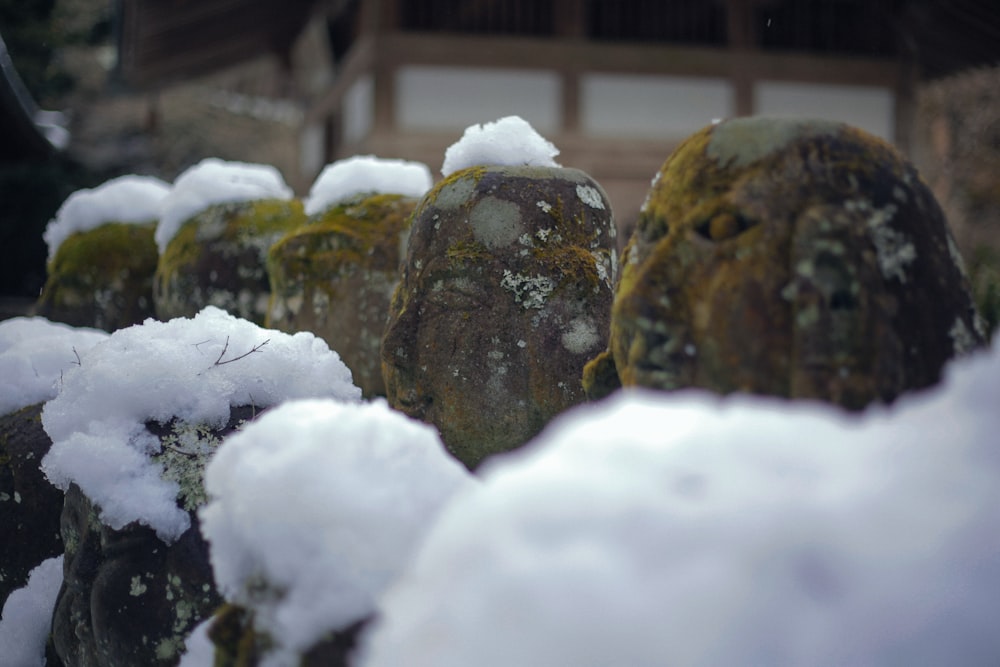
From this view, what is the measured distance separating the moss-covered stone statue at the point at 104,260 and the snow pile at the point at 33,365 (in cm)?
159

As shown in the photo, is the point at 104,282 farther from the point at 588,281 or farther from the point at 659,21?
the point at 659,21

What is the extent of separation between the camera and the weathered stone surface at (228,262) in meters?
4.94

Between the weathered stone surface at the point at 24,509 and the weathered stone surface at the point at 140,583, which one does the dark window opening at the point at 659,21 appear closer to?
the weathered stone surface at the point at 24,509

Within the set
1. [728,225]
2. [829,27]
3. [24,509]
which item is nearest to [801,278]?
[728,225]

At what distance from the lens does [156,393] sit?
2.88 m

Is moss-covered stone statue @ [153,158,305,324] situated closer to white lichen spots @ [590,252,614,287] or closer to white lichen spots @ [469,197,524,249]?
white lichen spots @ [469,197,524,249]

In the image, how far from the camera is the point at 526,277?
3.12m

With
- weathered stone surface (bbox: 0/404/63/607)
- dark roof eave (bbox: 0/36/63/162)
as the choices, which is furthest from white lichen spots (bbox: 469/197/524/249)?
dark roof eave (bbox: 0/36/63/162)

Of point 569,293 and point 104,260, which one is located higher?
point 569,293

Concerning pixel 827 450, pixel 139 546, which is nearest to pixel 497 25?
pixel 139 546

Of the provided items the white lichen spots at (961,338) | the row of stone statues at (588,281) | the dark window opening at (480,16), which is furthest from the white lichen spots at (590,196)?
the dark window opening at (480,16)

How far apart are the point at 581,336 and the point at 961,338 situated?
1390mm

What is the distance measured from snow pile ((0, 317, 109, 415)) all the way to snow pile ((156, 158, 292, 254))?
124cm

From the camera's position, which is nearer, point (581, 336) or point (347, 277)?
point (581, 336)
